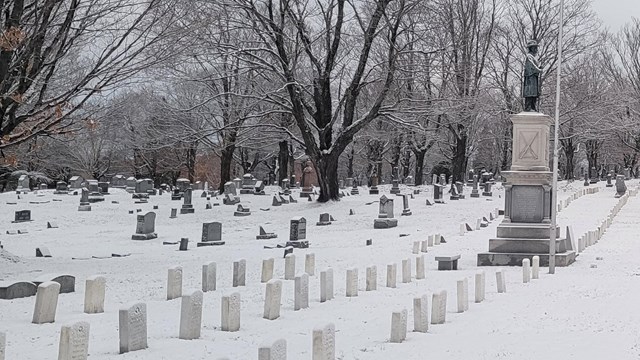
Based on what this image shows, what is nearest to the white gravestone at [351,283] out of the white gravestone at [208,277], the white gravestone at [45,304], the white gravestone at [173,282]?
the white gravestone at [208,277]

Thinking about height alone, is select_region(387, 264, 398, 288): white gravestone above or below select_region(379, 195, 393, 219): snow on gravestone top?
below

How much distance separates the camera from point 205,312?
9.62 metres

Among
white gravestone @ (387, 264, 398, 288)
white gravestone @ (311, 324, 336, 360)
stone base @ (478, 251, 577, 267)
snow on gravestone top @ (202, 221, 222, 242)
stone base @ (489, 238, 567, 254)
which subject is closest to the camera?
white gravestone @ (311, 324, 336, 360)

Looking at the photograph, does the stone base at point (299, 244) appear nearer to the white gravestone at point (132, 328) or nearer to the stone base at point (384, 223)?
the stone base at point (384, 223)

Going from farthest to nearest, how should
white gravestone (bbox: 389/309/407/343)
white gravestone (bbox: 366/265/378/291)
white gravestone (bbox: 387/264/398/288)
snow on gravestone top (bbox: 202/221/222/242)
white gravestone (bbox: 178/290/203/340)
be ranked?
1. snow on gravestone top (bbox: 202/221/222/242)
2. white gravestone (bbox: 387/264/398/288)
3. white gravestone (bbox: 366/265/378/291)
4. white gravestone (bbox: 389/309/407/343)
5. white gravestone (bbox: 178/290/203/340)

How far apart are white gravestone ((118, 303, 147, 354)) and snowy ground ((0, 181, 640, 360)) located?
124mm

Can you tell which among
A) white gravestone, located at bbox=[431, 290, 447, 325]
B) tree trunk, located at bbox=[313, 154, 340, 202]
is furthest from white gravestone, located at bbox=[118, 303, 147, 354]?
tree trunk, located at bbox=[313, 154, 340, 202]

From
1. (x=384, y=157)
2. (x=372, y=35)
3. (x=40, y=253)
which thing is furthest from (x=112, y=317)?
(x=384, y=157)

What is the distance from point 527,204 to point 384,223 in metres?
8.24

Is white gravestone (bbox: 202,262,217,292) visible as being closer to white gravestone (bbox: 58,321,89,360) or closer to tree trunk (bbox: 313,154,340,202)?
white gravestone (bbox: 58,321,89,360)

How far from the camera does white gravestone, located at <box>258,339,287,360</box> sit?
18.6ft

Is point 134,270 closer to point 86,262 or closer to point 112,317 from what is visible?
point 86,262

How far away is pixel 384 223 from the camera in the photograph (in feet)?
80.5

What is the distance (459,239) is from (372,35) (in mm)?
11648
